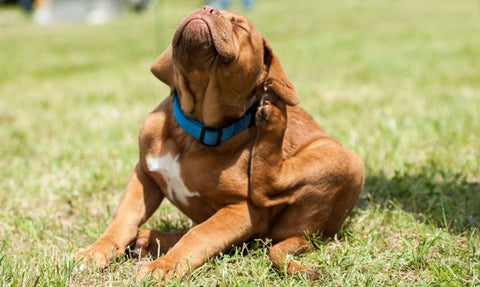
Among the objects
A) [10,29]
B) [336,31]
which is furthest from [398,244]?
[10,29]

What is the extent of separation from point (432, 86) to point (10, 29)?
18.5m

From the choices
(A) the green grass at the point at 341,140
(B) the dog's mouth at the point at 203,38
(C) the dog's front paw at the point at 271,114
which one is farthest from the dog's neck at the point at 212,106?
(A) the green grass at the point at 341,140

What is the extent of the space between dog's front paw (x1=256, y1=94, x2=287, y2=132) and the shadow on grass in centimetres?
108

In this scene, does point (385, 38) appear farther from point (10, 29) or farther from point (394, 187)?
point (10, 29)

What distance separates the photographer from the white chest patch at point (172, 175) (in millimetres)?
2990

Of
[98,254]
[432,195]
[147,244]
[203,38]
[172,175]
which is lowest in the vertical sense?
[432,195]

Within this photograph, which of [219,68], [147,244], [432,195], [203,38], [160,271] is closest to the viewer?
[160,271]

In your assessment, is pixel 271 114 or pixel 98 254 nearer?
pixel 98 254

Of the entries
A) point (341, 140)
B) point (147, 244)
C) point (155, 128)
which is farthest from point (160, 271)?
point (341, 140)

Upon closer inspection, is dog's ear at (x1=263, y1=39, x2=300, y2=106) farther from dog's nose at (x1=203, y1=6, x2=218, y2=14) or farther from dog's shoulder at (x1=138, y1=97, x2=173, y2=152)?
dog's shoulder at (x1=138, y1=97, x2=173, y2=152)

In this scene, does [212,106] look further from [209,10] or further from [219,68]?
[209,10]

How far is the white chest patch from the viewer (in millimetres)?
2990

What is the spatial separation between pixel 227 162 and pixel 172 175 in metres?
0.29

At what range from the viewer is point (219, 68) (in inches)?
112
